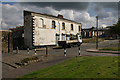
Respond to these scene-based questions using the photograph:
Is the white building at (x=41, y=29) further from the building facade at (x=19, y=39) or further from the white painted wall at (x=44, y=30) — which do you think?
the building facade at (x=19, y=39)

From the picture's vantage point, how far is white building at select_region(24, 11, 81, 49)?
2139cm

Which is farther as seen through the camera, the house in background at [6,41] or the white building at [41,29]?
the white building at [41,29]

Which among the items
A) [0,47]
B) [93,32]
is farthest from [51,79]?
[93,32]

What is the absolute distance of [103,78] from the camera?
12.1 ft

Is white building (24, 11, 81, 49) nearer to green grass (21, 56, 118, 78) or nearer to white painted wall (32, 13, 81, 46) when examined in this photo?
white painted wall (32, 13, 81, 46)

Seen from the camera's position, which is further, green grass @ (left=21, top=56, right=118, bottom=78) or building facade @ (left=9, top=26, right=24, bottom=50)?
building facade @ (left=9, top=26, right=24, bottom=50)

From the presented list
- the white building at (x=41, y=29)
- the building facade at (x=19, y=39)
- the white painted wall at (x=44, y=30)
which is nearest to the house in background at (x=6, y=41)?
the white building at (x=41, y=29)

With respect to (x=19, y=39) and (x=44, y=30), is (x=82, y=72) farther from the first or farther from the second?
(x=19, y=39)

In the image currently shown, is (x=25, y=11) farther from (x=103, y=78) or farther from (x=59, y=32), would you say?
(x=103, y=78)

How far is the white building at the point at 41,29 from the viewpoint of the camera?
70.2ft

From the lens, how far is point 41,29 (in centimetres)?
2248

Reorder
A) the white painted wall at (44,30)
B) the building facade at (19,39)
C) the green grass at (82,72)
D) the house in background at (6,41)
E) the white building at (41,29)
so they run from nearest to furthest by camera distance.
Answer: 1. the green grass at (82,72)
2. the house in background at (6,41)
3. the white building at (41,29)
4. the white painted wall at (44,30)
5. the building facade at (19,39)

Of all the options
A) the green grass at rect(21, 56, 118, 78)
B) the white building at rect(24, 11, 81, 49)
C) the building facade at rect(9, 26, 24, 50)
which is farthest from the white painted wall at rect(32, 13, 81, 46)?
Answer: the green grass at rect(21, 56, 118, 78)

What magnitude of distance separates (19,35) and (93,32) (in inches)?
1885
